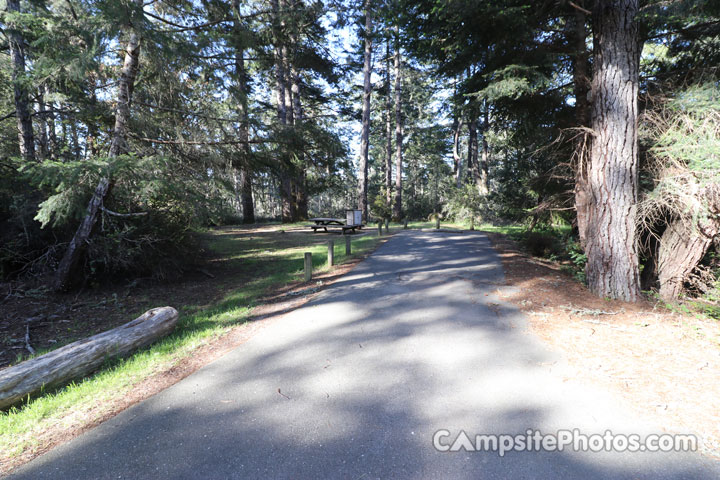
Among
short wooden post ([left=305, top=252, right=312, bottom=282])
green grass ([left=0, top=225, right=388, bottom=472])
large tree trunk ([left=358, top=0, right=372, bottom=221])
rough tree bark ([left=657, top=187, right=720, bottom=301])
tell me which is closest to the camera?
green grass ([left=0, top=225, right=388, bottom=472])

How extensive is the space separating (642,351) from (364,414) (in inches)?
136

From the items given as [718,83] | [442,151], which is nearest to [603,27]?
[718,83]

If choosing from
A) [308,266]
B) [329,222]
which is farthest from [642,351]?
[329,222]

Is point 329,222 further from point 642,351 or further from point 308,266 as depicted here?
point 642,351

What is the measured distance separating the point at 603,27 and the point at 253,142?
7663 mm

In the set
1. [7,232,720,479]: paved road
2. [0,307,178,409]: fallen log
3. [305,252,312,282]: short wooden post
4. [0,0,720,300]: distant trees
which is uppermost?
[0,0,720,300]: distant trees

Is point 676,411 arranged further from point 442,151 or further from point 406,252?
point 442,151

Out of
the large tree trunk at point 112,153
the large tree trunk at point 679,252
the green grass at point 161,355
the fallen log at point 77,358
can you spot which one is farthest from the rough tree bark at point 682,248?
the large tree trunk at point 112,153

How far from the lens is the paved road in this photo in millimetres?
2180

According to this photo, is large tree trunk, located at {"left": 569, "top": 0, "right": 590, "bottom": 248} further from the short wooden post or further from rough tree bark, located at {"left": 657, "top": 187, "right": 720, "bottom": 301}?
the short wooden post

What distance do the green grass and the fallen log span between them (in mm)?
116

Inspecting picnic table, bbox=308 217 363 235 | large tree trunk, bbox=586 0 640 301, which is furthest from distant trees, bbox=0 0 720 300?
picnic table, bbox=308 217 363 235

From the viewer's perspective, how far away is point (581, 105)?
23.4 ft

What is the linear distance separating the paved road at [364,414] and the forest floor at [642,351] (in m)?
0.26
